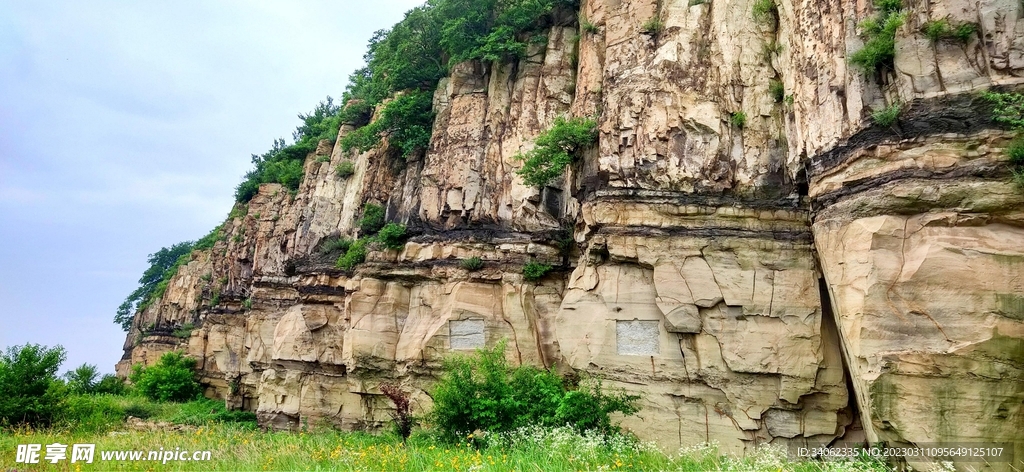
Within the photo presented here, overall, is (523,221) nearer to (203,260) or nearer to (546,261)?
(546,261)

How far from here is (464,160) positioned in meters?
23.0

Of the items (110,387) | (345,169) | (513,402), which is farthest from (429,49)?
(110,387)

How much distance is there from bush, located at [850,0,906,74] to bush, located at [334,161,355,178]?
2354 cm

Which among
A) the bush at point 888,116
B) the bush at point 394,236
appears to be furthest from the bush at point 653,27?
the bush at point 394,236

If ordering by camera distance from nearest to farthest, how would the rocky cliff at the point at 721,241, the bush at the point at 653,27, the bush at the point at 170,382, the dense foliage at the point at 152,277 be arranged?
the rocky cliff at the point at 721,241 < the bush at the point at 653,27 < the bush at the point at 170,382 < the dense foliage at the point at 152,277

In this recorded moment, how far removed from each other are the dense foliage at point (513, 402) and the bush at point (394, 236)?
8760 mm

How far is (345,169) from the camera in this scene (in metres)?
31.0

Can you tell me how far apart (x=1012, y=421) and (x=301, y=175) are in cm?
3705

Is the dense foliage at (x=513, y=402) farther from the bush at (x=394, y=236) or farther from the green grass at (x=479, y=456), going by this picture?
the bush at (x=394, y=236)

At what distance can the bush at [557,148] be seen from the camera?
1850cm

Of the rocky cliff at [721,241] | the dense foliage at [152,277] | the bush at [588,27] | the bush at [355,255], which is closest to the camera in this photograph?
the rocky cliff at [721,241]

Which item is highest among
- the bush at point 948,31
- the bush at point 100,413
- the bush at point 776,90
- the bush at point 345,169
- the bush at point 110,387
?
the bush at point 345,169

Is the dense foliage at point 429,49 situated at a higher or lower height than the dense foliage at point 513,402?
higher

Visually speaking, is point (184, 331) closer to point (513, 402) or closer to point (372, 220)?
point (372, 220)
